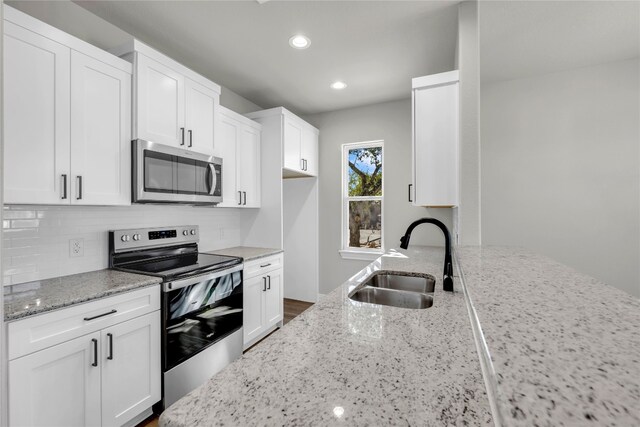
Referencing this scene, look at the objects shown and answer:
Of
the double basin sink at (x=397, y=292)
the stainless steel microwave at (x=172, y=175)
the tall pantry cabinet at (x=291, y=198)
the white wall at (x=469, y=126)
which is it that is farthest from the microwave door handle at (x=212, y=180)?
the white wall at (x=469, y=126)

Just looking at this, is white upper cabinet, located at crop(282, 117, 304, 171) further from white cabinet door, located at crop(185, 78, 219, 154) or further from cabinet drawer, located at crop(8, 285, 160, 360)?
cabinet drawer, located at crop(8, 285, 160, 360)

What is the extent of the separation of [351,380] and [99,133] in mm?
2019

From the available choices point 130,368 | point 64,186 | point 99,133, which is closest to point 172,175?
point 99,133

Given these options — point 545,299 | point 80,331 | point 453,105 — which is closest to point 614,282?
point 453,105

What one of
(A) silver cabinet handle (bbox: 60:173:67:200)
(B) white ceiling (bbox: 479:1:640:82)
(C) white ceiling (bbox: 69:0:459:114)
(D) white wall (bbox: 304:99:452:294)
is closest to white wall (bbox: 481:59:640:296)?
(B) white ceiling (bbox: 479:1:640:82)

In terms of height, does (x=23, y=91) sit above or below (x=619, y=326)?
above

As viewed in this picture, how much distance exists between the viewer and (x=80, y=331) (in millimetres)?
1428

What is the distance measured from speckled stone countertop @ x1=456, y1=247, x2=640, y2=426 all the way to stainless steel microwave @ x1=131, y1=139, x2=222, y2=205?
2.06 metres

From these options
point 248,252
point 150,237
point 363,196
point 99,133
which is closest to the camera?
point 99,133

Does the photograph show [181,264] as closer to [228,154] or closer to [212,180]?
[212,180]

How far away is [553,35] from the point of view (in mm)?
2318

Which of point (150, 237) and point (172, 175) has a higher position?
point (172, 175)

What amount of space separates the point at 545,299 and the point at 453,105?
6.28 feet

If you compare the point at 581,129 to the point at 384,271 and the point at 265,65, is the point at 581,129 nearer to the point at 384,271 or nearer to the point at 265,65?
the point at 384,271
